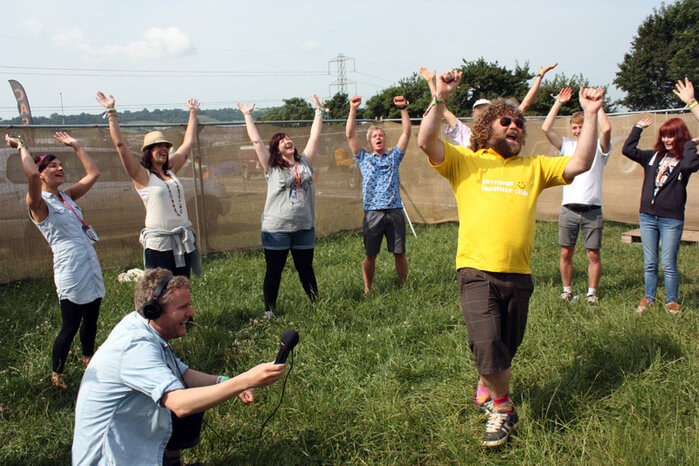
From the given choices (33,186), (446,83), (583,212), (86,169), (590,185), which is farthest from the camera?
(583,212)

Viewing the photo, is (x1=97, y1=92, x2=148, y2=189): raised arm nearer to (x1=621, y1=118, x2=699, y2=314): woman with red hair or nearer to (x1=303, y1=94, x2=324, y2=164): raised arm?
(x1=303, y1=94, x2=324, y2=164): raised arm

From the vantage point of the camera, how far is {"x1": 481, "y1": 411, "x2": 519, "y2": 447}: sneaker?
2762 millimetres

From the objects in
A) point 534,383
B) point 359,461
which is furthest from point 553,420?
point 359,461

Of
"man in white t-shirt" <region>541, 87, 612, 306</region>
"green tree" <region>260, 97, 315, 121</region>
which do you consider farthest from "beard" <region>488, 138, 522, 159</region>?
"green tree" <region>260, 97, 315, 121</region>

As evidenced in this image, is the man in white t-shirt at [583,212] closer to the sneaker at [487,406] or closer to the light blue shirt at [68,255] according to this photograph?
the sneaker at [487,406]

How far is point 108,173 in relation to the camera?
7.00 meters

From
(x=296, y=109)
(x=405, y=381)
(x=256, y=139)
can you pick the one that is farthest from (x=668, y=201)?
(x=296, y=109)

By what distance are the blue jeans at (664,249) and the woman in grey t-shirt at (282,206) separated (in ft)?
10.7

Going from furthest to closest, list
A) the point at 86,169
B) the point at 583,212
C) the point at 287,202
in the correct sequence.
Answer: the point at 583,212
the point at 287,202
the point at 86,169

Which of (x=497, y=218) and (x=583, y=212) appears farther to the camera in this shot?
(x=583, y=212)

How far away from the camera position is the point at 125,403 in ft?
7.44

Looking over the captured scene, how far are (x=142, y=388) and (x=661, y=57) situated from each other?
52504 mm

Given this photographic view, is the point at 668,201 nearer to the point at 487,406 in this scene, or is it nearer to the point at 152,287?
the point at 487,406

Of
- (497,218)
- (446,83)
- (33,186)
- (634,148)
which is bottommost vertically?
(497,218)
